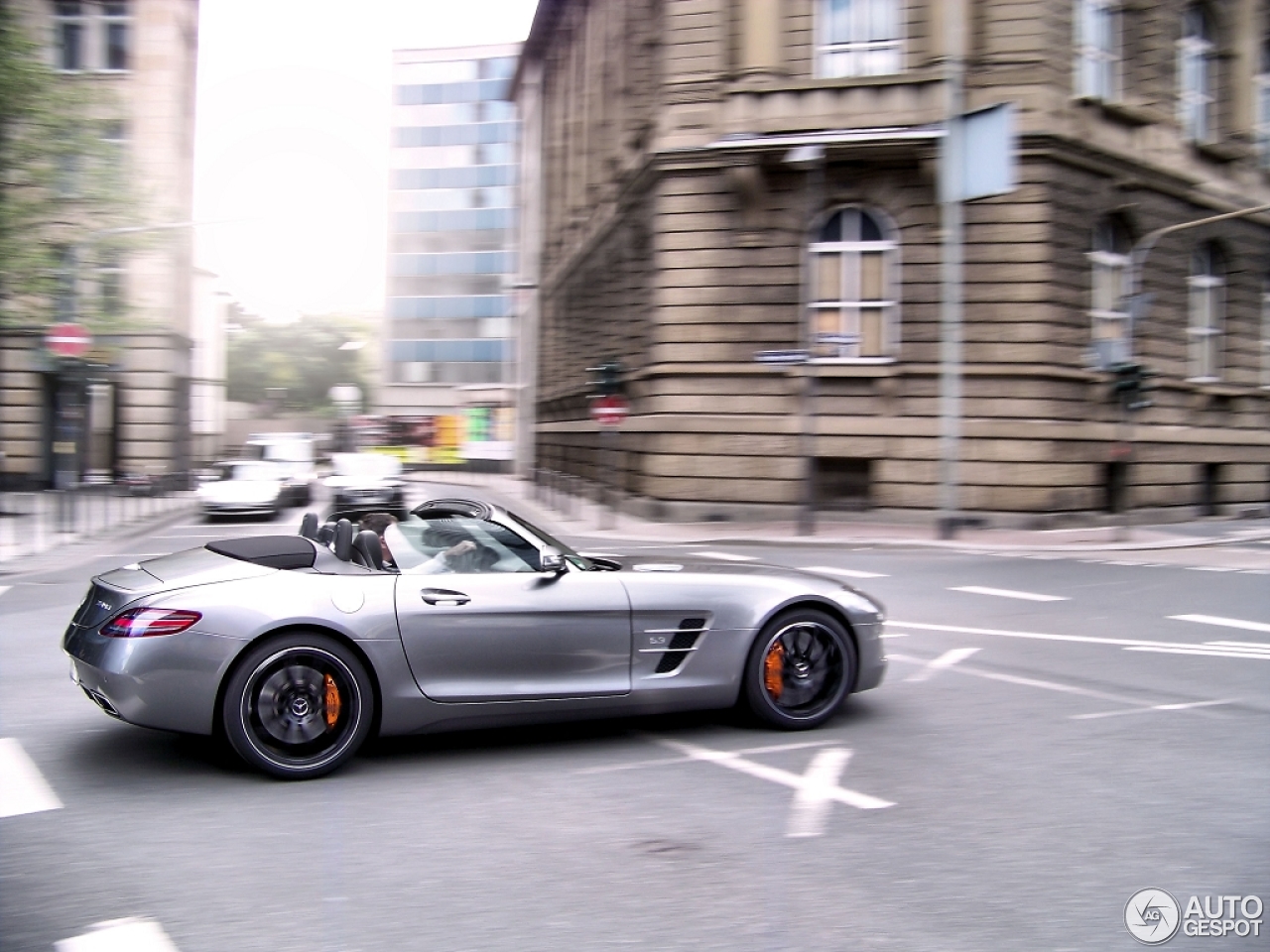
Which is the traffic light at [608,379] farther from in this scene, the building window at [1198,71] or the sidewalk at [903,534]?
the building window at [1198,71]

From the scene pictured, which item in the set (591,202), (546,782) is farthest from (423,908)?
(591,202)

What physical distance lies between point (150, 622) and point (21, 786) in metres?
0.89

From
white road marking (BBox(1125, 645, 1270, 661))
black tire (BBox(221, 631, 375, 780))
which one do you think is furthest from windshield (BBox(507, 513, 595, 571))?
white road marking (BBox(1125, 645, 1270, 661))

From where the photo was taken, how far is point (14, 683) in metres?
7.27

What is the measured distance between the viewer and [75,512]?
2516cm

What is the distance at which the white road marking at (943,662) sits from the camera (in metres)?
7.77

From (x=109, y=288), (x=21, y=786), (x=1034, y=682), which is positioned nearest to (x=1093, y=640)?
(x=1034, y=682)

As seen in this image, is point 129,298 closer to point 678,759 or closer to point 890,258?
point 890,258

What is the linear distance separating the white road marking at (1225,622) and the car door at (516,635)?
→ 696 cm

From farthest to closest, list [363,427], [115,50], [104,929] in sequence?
[363,427] → [115,50] → [104,929]

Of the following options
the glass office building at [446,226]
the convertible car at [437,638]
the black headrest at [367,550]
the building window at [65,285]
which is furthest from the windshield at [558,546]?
the glass office building at [446,226]

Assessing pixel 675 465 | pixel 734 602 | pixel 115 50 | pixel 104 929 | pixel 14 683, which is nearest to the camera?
pixel 104 929

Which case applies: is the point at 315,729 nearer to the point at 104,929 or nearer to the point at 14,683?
the point at 104,929

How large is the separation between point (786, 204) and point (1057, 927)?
873 inches
